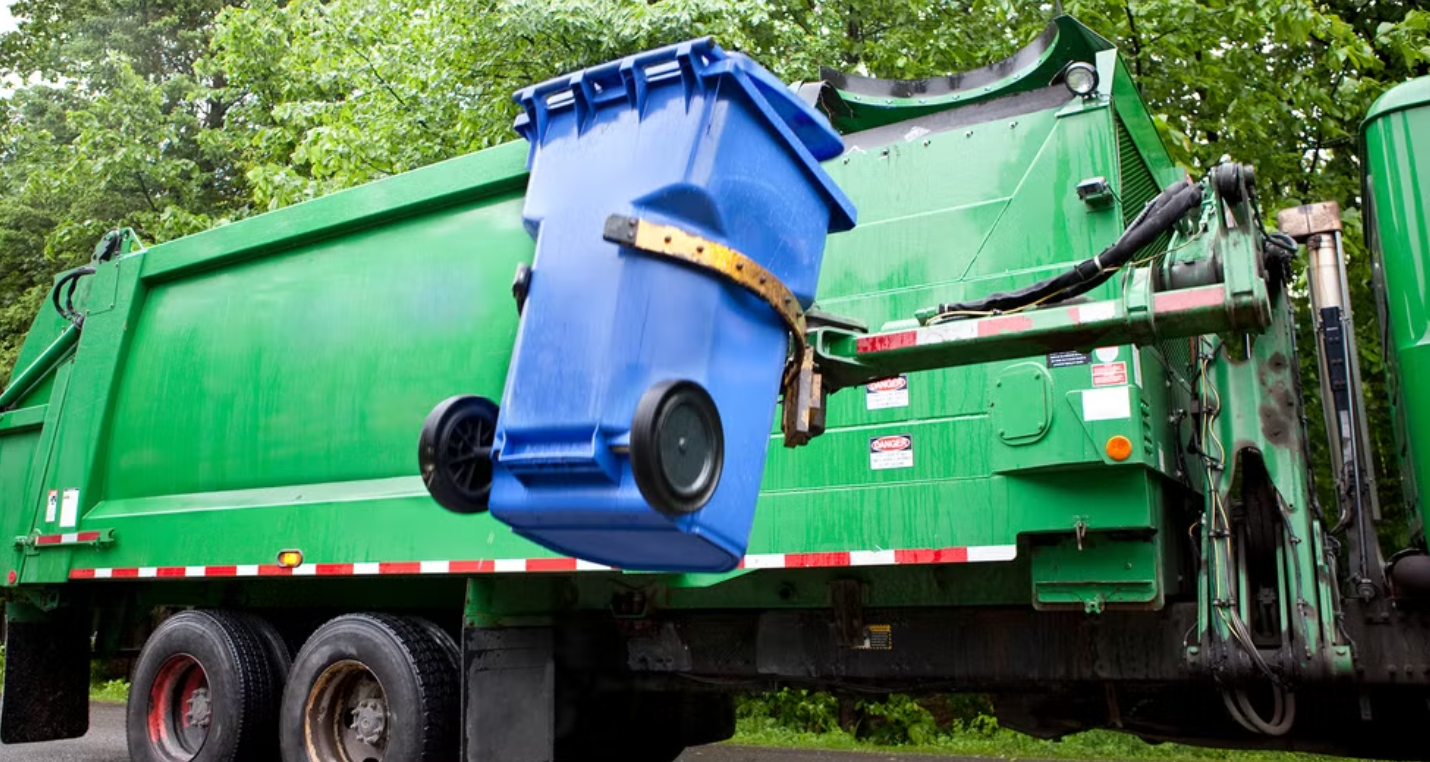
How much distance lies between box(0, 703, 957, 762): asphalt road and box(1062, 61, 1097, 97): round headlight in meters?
4.35

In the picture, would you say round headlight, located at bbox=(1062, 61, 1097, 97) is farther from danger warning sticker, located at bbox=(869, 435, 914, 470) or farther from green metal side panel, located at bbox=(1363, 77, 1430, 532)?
danger warning sticker, located at bbox=(869, 435, 914, 470)

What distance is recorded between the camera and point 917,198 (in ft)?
13.3

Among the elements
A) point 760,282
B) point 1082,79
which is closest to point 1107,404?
point 1082,79

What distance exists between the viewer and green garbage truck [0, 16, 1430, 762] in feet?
10.7

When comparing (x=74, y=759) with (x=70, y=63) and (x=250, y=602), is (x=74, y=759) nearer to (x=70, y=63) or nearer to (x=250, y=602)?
(x=250, y=602)

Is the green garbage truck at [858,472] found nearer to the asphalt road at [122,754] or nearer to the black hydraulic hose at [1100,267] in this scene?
the black hydraulic hose at [1100,267]

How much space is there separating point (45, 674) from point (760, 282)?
201 inches

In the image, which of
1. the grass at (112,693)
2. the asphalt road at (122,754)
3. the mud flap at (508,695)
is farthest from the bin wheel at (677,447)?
the grass at (112,693)

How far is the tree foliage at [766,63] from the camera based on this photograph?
23.8 ft

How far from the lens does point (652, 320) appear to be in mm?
2312

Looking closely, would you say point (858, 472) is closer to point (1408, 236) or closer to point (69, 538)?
point (1408, 236)

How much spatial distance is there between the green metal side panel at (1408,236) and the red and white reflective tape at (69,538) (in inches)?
207

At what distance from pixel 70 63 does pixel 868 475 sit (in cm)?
1860

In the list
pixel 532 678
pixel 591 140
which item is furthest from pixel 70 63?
pixel 591 140
